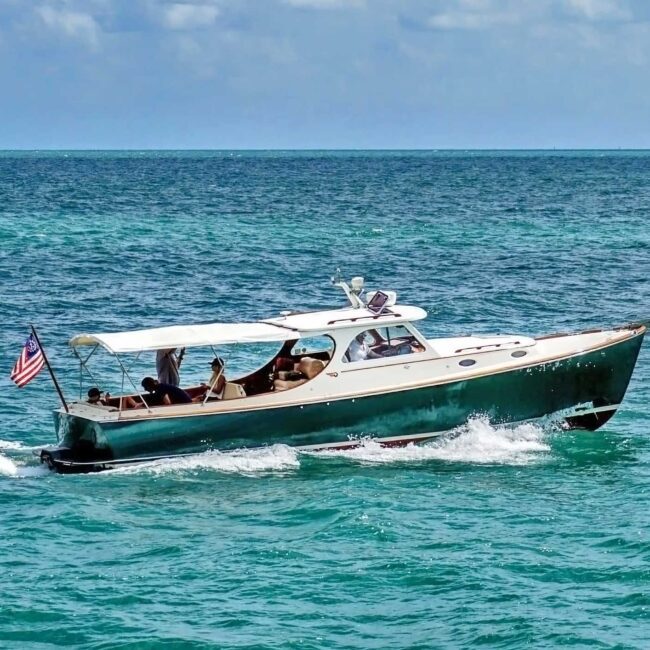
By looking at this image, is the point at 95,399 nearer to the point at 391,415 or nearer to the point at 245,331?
the point at 245,331

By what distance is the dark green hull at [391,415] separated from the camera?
2362cm

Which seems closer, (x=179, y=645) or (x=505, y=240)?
(x=179, y=645)

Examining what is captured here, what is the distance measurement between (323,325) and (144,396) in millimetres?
3477

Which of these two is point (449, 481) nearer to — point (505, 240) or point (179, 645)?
point (179, 645)

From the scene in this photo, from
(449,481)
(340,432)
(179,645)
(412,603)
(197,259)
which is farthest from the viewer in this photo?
(197,259)

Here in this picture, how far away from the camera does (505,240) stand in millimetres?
63812

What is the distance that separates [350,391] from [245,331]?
7.14 ft

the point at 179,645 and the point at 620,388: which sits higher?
the point at 620,388

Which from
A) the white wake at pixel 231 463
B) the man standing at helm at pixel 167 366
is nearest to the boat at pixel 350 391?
the white wake at pixel 231 463

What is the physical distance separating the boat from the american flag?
3.30ft

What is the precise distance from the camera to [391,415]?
2489cm

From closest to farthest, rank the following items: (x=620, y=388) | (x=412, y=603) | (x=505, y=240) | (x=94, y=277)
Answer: (x=412, y=603), (x=620, y=388), (x=94, y=277), (x=505, y=240)

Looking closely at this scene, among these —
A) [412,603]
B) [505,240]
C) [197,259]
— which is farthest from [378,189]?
[412,603]

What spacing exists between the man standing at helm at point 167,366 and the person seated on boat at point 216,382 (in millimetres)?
701
